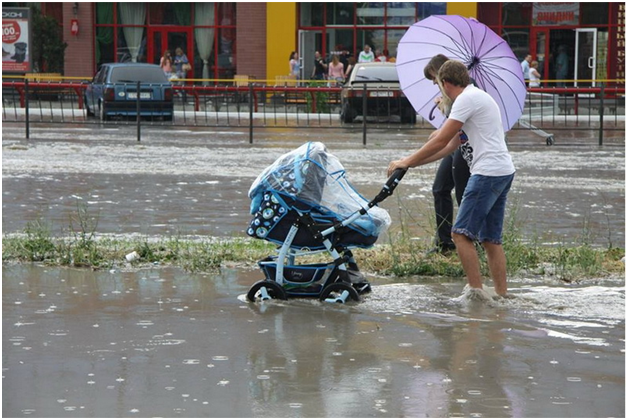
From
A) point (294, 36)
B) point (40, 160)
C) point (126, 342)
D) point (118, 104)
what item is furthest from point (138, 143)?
point (294, 36)

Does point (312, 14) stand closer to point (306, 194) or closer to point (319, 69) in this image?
point (319, 69)

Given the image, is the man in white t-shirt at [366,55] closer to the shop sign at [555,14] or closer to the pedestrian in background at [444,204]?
the shop sign at [555,14]

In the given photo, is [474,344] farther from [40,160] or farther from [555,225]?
[40,160]

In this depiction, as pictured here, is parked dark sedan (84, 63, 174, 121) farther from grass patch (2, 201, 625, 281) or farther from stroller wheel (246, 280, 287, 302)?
stroller wheel (246, 280, 287, 302)

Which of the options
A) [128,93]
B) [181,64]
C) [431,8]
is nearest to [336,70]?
[431,8]

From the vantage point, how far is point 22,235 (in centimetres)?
998

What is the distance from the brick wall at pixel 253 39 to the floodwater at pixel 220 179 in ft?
51.6

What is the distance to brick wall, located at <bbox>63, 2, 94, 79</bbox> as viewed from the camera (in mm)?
41469

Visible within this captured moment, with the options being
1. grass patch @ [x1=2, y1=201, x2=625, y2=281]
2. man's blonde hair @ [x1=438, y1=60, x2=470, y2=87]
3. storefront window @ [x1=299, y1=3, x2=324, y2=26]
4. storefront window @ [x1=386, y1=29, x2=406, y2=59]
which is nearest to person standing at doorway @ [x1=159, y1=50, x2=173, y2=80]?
storefront window @ [x1=299, y1=3, x2=324, y2=26]

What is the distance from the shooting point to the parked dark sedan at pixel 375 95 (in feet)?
86.1

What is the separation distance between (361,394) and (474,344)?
119 cm

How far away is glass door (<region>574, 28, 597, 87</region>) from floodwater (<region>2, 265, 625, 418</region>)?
1281 inches

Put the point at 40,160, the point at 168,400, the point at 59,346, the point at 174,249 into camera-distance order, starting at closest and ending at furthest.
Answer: the point at 168,400 < the point at 59,346 < the point at 174,249 < the point at 40,160

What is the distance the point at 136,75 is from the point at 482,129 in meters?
23.4
